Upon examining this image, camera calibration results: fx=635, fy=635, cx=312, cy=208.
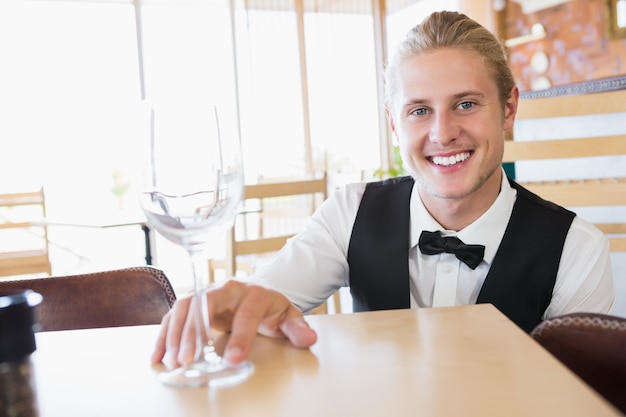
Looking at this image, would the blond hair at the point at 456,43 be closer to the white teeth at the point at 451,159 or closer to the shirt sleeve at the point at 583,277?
the white teeth at the point at 451,159

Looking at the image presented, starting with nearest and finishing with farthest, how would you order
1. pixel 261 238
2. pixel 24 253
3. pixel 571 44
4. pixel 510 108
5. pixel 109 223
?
pixel 510 108
pixel 261 238
pixel 109 223
pixel 24 253
pixel 571 44

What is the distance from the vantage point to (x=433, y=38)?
1.36 m

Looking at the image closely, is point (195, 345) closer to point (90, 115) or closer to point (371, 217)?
point (371, 217)

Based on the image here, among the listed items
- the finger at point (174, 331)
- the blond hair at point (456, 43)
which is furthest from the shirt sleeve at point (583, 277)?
the finger at point (174, 331)

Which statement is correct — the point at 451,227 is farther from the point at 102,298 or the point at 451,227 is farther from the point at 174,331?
the point at 174,331

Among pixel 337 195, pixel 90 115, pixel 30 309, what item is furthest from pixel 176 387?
pixel 90 115

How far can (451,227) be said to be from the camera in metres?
1.44

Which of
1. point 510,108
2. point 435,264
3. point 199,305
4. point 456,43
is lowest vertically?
point 435,264

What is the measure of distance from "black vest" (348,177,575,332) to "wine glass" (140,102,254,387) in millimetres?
800

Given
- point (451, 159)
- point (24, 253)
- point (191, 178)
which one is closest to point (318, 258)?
point (451, 159)

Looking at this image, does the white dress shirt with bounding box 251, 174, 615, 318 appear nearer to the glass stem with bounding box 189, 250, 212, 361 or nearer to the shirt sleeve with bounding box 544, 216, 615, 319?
the shirt sleeve with bounding box 544, 216, 615, 319

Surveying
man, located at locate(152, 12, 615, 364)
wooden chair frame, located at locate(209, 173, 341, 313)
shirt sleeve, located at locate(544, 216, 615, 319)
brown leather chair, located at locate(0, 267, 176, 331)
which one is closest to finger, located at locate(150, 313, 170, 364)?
brown leather chair, located at locate(0, 267, 176, 331)

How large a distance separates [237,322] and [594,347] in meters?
0.37

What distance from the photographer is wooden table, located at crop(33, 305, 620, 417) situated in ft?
1.52
